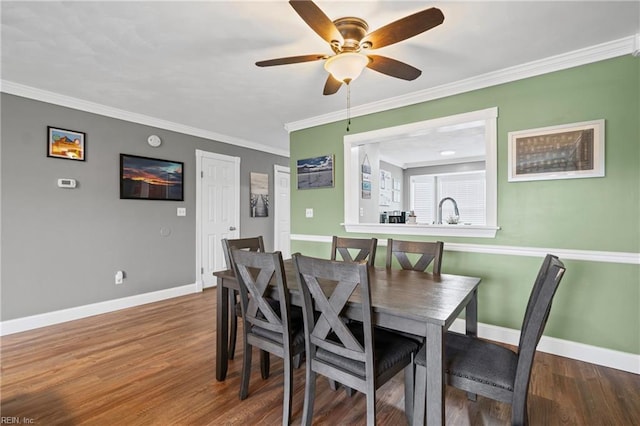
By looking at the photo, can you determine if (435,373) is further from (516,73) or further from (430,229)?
(516,73)

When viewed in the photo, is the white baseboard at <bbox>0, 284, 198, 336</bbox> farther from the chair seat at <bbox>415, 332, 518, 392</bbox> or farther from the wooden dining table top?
the chair seat at <bbox>415, 332, 518, 392</bbox>

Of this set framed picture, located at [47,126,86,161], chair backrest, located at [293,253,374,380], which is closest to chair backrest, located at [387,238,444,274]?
chair backrest, located at [293,253,374,380]

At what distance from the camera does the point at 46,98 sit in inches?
126

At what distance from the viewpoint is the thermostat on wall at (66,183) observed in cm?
332

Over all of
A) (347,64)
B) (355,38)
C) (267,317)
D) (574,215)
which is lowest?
(267,317)

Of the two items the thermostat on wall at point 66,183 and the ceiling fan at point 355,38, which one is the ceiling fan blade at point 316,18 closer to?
the ceiling fan at point 355,38

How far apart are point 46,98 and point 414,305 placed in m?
4.08

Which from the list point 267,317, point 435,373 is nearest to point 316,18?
point 267,317

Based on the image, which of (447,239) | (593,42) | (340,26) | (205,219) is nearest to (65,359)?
(205,219)

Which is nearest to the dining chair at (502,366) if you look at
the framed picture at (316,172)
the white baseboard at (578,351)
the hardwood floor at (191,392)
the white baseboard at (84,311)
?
the hardwood floor at (191,392)

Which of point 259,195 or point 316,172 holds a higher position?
point 316,172

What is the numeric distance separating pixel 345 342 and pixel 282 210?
15.3ft

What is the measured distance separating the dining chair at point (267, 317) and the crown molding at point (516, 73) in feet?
7.94

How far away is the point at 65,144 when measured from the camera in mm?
3355
